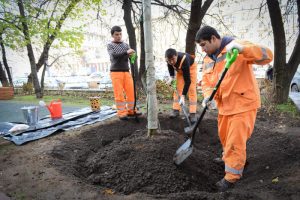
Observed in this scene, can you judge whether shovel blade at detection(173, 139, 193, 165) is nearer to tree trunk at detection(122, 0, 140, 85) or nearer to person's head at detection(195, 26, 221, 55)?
person's head at detection(195, 26, 221, 55)

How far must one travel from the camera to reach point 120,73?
5.01m

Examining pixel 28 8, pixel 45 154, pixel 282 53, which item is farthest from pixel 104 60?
pixel 45 154

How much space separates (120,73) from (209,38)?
2.74 metres

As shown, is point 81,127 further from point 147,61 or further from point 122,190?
point 122,190

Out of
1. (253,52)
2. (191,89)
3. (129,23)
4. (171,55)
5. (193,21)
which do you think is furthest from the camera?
(129,23)

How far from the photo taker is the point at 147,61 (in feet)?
11.4

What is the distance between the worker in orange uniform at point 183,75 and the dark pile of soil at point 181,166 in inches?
29.3

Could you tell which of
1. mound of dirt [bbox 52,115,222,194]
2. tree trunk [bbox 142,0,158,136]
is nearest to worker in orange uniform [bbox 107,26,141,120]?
tree trunk [bbox 142,0,158,136]

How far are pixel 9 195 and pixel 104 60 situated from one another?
23981 millimetres

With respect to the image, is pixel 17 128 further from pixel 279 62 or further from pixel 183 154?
pixel 279 62

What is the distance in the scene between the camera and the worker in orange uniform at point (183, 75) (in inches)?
173

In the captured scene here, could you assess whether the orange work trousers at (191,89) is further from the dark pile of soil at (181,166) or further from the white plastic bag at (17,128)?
the white plastic bag at (17,128)

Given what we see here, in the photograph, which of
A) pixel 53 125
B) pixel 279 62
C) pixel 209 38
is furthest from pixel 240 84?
pixel 279 62

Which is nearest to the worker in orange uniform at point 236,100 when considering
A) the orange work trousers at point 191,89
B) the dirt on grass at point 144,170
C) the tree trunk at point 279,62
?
the dirt on grass at point 144,170
